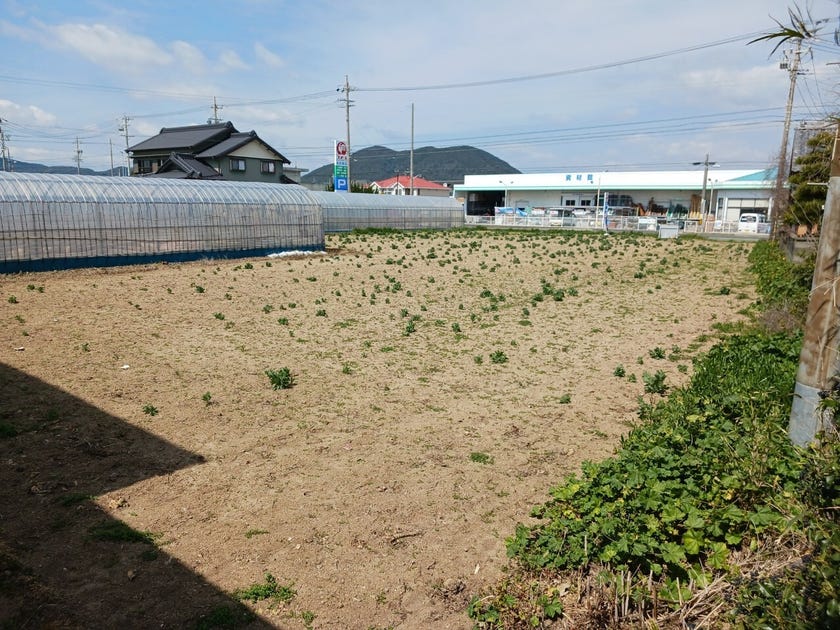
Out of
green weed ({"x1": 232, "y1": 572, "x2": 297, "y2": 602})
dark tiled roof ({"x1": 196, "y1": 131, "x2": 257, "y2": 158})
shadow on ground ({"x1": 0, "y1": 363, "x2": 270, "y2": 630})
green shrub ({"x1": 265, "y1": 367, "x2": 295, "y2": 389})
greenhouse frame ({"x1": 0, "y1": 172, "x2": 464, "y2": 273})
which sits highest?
dark tiled roof ({"x1": 196, "y1": 131, "x2": 257, "y2": 158})

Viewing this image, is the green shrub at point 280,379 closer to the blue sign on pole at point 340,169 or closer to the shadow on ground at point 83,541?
the shadow on ground at point 83,541

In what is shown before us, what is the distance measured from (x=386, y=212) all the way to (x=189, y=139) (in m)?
22.9

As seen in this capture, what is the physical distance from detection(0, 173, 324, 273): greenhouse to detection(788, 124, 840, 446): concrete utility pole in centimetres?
2074

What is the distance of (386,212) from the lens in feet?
135

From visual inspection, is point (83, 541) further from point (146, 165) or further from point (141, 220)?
point (146, 165)

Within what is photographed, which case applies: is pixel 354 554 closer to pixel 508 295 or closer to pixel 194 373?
pixel 194 373

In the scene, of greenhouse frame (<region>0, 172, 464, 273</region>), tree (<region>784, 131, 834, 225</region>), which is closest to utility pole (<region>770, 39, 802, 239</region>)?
tree (<region>784, 131, 834, 225</region>)

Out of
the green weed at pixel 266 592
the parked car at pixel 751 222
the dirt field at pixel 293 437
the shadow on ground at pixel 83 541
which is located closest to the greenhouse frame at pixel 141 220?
the dirt field at pixel 293 437

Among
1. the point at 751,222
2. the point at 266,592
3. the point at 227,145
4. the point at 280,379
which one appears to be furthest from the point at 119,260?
the point at 751,222

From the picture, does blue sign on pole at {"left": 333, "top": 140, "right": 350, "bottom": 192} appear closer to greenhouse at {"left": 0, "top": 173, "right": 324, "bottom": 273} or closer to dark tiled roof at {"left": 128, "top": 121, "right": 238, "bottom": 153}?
dark tiled roof at {"left": 128, "top": 121, "right": 238, "bottom": 153}

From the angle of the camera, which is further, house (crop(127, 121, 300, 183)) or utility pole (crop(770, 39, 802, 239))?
house (crop(127, 121, 300, 183))

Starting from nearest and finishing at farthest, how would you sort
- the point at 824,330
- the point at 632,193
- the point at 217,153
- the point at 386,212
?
the point at 824,330
the point at 386,212
the point at 217,153
the point at 632,193

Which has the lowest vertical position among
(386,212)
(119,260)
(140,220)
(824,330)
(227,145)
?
(119,260)

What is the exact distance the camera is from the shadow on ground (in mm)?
3906
